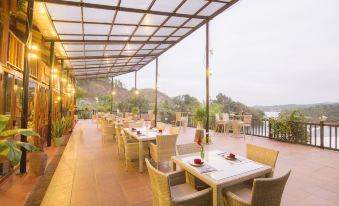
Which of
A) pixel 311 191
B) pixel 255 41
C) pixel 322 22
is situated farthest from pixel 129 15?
pixel 255 41

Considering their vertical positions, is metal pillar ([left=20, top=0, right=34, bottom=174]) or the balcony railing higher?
metal pillar ([left=20, top=0, right=34, bottom=174])

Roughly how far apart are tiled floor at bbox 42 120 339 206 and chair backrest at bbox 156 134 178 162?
0.51m

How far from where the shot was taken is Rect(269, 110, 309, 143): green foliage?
6242 millimetres

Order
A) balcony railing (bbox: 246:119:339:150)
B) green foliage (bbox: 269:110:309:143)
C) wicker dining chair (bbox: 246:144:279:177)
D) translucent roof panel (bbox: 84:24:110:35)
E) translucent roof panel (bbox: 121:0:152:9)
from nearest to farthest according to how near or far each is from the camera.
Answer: wicker dining chair (bbox: 246:144:279:177)
translucent roof panel (bbox: 121:0:152:9)
translucent roof panel (bbox: 84:24:110:35)
balcony railing (bbox: 246:119:339:150)
green foliage (bbox: 269:110:309:143)

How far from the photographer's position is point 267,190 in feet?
5.15

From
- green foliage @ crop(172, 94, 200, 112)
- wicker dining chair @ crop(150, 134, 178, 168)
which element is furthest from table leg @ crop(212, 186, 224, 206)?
green foliage @ crop(172, 94, 200, 112)

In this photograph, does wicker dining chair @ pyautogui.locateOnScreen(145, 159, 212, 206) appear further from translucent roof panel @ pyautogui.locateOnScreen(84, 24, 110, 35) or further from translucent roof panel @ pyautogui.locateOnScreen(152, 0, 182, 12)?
translucent roof panel @ pyautogui.locateOnScreen(84, 24, 110, 35)

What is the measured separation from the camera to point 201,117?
24.2 ft

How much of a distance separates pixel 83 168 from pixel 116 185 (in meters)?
1.32

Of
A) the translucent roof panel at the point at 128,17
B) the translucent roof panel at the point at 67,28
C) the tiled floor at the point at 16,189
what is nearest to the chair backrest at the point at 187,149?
the tiled floor at the point at 16,189

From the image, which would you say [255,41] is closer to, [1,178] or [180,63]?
[180,63]

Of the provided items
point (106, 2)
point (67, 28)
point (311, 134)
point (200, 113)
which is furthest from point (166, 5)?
point (311, 134)

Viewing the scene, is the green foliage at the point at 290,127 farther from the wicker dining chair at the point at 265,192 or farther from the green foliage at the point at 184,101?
the green foliage at the point at 184,101

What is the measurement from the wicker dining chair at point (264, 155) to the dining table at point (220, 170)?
21cm
